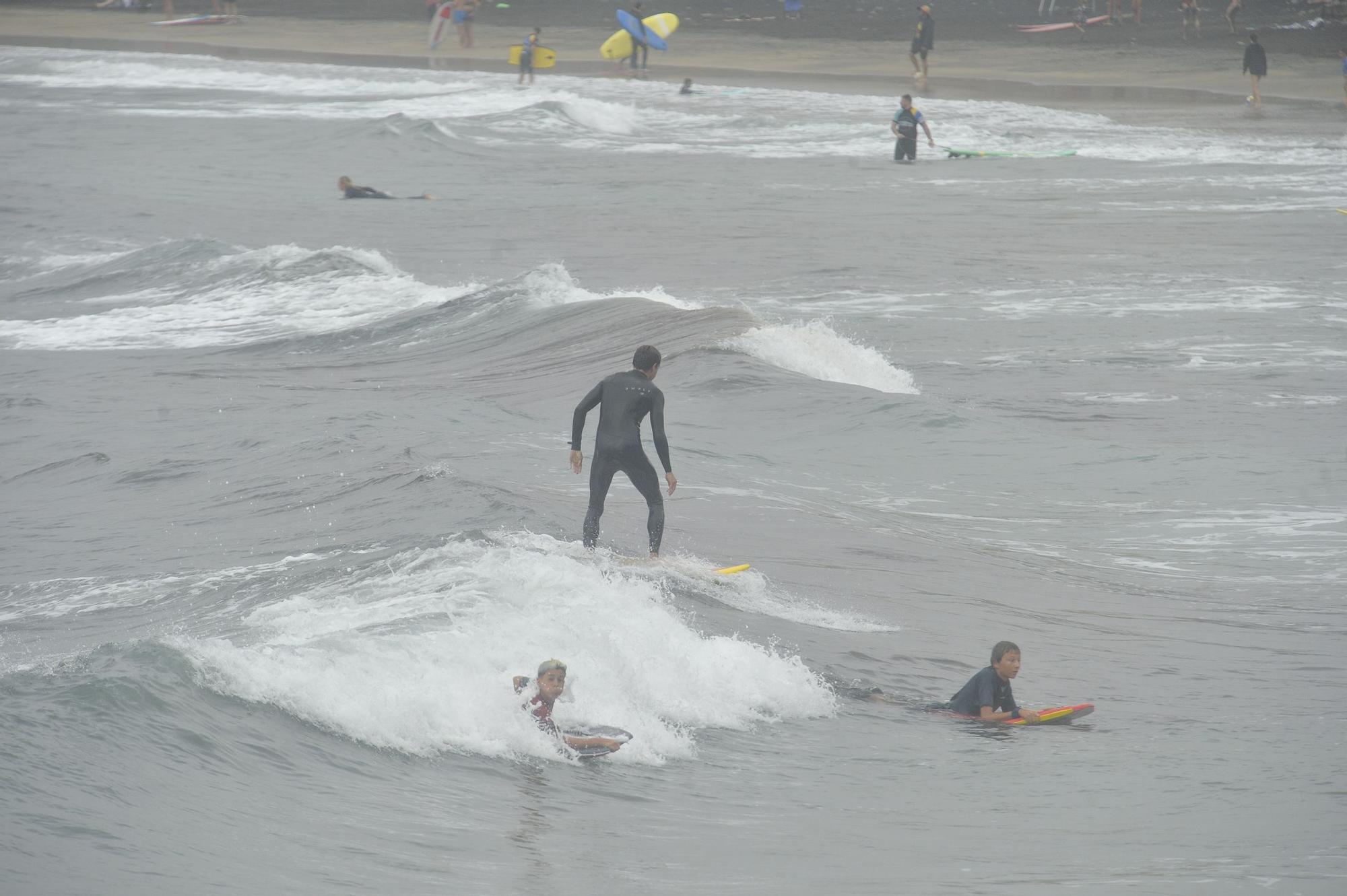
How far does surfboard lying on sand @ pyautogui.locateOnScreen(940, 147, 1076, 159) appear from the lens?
32312 millimetres

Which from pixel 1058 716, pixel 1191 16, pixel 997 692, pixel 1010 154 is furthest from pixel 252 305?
pixel 1191 16

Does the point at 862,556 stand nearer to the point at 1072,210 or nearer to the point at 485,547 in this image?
the point at 485,547

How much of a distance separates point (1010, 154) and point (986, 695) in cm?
2555

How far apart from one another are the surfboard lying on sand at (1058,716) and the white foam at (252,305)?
13714 millimetres

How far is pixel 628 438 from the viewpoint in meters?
10.3

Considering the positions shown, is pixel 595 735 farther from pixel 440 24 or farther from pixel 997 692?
pixel 440 24

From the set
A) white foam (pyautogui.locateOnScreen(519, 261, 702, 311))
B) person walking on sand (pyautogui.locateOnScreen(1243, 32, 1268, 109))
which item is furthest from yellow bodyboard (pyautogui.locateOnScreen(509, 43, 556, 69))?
white foam (pyautogui.locateOnScreen(519, 261, 702, 311))

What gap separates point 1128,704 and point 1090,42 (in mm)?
42159

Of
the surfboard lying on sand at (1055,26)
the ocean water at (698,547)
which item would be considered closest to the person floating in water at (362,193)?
the ocean water at (698,547)

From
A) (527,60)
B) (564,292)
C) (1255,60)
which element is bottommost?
(564,292)

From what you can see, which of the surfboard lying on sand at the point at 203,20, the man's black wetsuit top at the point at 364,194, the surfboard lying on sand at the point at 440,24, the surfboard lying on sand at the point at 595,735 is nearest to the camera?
the surfboard lying on sand at the point at 595,735

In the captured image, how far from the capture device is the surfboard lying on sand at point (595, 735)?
7910 mm

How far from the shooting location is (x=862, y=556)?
38.4ft

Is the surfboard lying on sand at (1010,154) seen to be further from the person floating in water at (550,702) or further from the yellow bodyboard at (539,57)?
the person floating in water at (550,702)
